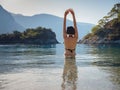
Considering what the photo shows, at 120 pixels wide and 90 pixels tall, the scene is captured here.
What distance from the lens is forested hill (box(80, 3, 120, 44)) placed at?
17825 cm

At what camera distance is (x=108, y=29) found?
188 m

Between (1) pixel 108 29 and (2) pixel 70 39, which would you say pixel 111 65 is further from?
(1) pixel 108 29

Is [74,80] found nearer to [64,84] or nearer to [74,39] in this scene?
[64,84]

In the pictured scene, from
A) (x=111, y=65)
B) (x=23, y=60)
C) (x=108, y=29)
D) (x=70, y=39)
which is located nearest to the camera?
(x=111, y=65)

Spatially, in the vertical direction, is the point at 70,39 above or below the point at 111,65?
above

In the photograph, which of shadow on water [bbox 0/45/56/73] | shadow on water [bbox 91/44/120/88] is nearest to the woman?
shadow on water [bbox 0/45/56/73]

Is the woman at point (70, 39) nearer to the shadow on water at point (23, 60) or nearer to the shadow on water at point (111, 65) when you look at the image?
the shadow on water at point (23, 60)

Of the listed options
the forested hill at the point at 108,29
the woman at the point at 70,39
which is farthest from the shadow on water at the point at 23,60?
the forested hill at the point at 108,29

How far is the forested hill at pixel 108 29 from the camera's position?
178 m

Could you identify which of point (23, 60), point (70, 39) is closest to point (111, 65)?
point (70, 39)

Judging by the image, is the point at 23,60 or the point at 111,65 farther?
the point at 23,60

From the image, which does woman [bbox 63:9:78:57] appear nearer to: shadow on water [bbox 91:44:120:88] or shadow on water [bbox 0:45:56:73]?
shadow on water [bbox 0:45:56:73]

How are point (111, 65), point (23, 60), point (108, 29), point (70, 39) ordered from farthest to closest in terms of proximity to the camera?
point (108, 29)
point (70, 39)
point (23, 60)
point (111, 65)

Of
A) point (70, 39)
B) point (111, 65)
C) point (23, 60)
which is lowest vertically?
point (111, 65)
